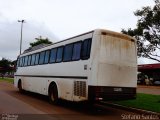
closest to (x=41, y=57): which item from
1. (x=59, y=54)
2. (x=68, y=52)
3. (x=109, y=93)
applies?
(x=59, y=54)

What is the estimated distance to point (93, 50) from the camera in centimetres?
1375

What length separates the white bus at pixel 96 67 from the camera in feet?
44.9

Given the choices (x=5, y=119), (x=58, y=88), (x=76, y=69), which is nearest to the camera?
(x=5, y=119)

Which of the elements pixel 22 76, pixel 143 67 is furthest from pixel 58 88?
pixel 143 67

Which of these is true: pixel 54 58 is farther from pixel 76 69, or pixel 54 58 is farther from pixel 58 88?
pixel 76 69

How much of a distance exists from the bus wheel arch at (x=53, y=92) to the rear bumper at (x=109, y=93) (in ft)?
13.4

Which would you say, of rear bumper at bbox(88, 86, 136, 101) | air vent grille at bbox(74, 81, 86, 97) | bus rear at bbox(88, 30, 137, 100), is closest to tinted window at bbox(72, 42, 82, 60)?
air vent grille at bbox(74, 81, 86, 97)

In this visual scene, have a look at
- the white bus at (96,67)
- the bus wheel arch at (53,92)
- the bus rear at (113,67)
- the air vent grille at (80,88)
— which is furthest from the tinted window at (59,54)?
the bus rear at (113,67)

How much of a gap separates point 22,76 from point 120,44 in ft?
41.0

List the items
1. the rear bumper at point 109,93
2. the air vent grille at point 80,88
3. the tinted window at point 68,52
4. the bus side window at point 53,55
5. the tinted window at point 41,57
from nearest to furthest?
the rear bumper at point 109,93 < the air vent grille at point 80,88 < the tinted window at point 68,52 < the bus side window at point 53,55 < the tinted window at point 41,57

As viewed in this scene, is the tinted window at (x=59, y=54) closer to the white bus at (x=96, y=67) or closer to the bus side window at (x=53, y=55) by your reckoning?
the white bus at (x=96, y=67)

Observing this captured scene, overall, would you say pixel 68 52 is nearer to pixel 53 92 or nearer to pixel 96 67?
pixel 53 92

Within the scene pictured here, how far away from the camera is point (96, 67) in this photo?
44.7ft

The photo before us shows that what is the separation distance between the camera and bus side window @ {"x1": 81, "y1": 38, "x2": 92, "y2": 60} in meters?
14.1
